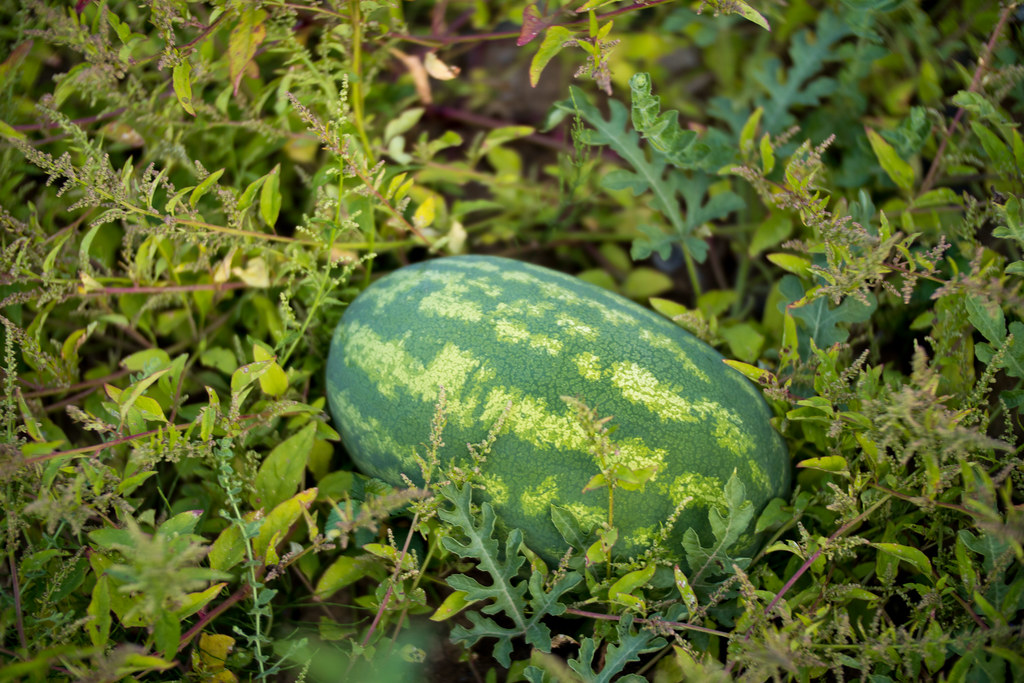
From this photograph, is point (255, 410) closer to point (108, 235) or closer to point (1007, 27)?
point (108, 235)

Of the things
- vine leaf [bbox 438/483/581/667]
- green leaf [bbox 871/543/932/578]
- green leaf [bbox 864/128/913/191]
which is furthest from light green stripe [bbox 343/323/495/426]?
green leaf [bbox 864/128/913/191]

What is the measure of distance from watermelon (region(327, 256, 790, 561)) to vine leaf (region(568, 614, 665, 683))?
0.18m

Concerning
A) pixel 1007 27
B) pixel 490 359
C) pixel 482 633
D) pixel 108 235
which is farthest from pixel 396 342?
pixel 1007 27

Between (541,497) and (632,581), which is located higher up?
(541,497)

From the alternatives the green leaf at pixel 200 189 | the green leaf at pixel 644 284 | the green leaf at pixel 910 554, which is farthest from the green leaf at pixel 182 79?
the green leaf at pixel 910 554

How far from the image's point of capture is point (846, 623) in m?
1.42

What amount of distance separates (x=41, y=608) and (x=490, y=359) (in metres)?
1.26

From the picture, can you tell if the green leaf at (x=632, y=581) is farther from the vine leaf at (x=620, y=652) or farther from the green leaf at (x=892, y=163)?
the green leaf at (x=892, y=163)

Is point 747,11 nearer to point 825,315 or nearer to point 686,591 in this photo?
point 825,315

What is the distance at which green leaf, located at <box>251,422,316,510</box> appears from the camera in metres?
1.78

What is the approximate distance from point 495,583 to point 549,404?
47 centimetres

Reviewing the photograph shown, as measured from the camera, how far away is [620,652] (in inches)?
61.7

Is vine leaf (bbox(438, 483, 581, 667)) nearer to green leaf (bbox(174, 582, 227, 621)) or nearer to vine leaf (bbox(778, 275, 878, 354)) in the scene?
green leaf (bbox(174, 582, 227, 621))

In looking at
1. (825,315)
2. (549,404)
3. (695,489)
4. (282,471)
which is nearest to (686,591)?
(695,489)
